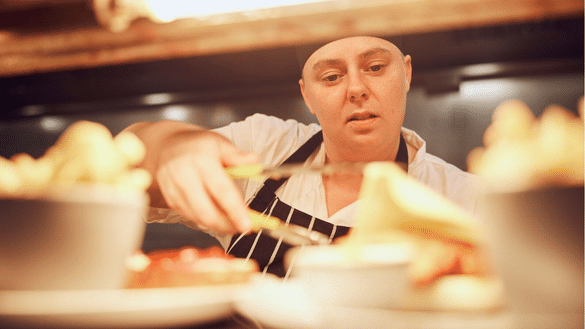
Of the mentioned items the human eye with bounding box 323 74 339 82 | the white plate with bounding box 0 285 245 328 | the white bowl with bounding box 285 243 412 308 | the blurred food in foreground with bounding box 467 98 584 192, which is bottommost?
the white plate with bounding box 0 285 245 328

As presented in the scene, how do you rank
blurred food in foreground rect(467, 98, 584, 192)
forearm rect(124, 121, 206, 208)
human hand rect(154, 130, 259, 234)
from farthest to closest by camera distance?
forearm rect(124, 121, 206, 208), human hand rect(154, 130, 259, 234), blurred food in foreground rect(467, 98, 584, 192)

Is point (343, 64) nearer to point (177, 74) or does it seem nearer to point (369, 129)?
point (369, 129)

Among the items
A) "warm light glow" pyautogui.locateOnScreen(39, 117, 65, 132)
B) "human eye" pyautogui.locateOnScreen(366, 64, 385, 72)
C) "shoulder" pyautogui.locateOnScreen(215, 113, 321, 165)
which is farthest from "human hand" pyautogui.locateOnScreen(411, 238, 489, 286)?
"warm light glow" pyautogui.locateOnScreen(39, 117, 65, 132)

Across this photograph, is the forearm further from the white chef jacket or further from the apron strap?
the apron strap

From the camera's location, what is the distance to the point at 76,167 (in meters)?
0.30

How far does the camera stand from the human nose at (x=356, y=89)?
0.81m

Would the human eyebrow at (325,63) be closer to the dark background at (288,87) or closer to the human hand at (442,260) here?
the dark background at (288,87)

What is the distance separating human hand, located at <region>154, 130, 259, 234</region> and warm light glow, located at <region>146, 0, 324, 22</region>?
341 millimetres

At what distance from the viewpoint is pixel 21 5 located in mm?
812

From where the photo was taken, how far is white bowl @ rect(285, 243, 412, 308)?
0.74ft

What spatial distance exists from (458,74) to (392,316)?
1095mm

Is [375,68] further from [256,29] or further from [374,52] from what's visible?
[256,29]

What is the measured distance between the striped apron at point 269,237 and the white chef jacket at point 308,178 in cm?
2

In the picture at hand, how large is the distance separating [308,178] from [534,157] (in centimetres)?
74
